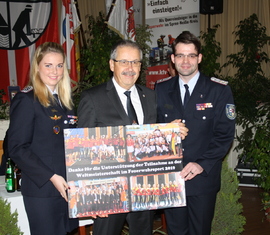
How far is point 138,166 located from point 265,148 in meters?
2.21

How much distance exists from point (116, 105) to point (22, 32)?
Answer: 5.68 meters

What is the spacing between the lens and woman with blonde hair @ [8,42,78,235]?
6.41 ft

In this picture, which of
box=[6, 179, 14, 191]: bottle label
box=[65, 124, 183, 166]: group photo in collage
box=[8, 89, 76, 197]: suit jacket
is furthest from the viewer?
box=[6, 179, 14, 191]: bottle label

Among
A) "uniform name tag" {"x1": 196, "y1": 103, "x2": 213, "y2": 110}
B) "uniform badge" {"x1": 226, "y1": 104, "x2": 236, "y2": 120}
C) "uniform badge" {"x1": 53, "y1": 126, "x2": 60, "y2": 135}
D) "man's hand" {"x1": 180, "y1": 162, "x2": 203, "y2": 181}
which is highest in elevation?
"uniform name tag" {"x1": 196, "y1": 103, "x2": 213, "y2": 110}

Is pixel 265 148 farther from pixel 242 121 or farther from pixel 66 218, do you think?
Result: pixel 66 218

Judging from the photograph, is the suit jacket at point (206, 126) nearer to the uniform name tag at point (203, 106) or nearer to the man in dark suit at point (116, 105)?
the uniform name tag at point (203, 106)

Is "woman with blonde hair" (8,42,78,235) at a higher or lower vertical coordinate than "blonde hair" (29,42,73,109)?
lower

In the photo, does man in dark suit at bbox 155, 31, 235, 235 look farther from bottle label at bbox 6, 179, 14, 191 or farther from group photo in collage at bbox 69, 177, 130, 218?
bottle label at bbox 6, 179, 14, 191

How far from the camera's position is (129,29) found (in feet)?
20.6

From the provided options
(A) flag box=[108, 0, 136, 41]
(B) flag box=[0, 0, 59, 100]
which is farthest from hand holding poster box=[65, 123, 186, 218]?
(B) flag box=[0, 0, 59, 100]

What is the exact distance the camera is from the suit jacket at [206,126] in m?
2.21

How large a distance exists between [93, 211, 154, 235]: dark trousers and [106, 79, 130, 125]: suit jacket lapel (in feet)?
1.89

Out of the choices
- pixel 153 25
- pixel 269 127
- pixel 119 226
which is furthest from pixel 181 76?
pixel 153 25

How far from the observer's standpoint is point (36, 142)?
2010mm
